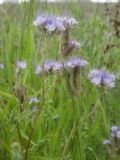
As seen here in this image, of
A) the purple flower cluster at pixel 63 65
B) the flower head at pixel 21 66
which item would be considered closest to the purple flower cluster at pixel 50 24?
the purple flower cluster at pixel 63 65

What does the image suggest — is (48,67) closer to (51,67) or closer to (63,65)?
(51,67)

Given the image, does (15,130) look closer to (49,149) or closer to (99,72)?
(49,149)

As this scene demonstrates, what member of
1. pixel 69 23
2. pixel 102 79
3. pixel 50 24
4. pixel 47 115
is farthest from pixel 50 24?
pixel 47 115

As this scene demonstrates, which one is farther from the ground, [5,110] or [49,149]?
[5,110]

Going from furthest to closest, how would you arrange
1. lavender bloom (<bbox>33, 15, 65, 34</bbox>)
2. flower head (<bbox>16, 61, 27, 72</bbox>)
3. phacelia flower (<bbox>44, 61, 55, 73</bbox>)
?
flower head (<bbox>16, 61, 27, 72</bbox>) → phacelia flower (<bbox>44, 61, 55, 73</bbox>) → lavender bloom (<bbox>33, 15, 65, 34</bbox>)

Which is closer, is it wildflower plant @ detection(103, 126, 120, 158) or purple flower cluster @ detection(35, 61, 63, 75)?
purple flower cluster @ detection(35, 61, 63, 75)

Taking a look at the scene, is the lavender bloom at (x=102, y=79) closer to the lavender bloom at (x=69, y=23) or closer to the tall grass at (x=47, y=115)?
the tall grass at (x=47, y=115)

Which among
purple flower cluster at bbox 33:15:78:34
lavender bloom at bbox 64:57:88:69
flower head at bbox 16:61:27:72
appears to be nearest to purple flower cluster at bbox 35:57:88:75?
lavender bloom at bbox 64:57:88:69

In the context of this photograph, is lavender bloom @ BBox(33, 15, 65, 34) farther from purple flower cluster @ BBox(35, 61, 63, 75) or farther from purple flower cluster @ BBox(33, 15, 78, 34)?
purple flower cluster @ BBox(35, 61, 63, 75)

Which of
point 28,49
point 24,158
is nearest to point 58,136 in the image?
point 24,158
